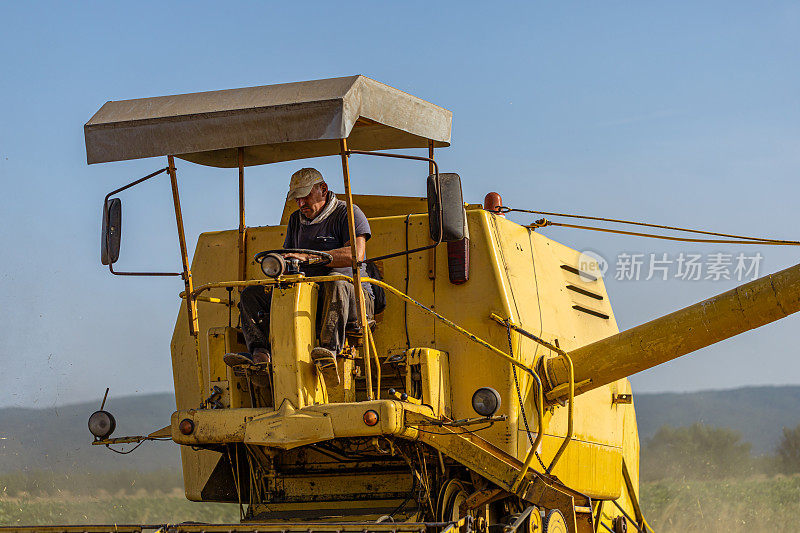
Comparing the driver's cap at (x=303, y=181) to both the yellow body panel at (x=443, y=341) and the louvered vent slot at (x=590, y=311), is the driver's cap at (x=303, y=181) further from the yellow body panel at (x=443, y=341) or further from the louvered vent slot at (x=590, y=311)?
the louvered vent slot at (x=590, y=311)

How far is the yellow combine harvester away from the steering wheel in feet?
0.08

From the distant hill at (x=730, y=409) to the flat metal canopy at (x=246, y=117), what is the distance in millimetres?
53024

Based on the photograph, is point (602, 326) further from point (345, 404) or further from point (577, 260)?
point (345, 404)

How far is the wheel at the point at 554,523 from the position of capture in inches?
303

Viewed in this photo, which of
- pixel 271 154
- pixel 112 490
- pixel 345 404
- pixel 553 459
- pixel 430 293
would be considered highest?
pixel 271 154

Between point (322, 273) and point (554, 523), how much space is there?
2.49 metres

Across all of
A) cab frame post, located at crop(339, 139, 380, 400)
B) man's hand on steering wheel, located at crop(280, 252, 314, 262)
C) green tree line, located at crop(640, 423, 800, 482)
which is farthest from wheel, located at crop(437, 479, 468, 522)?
green tree line, located at crop(640, 423, 800, 482)

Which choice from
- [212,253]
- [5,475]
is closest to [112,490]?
[5,475]

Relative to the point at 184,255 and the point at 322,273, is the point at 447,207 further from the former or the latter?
the point at 184,255

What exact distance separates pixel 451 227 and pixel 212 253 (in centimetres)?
265

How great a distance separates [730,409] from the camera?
211 feet

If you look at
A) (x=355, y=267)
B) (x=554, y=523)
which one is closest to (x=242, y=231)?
(x=355, y=267)

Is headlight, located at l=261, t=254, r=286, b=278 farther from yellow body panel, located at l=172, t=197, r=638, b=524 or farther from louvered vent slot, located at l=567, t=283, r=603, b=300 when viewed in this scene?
louvered vent slot, located at l=567, t=283, r=603, b=300

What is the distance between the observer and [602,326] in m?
9.99
